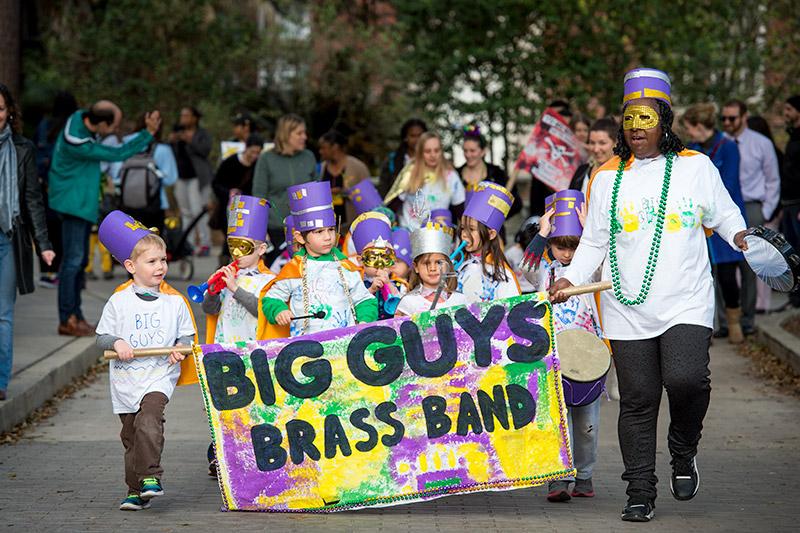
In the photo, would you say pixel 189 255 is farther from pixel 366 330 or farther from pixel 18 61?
pixel 366 330

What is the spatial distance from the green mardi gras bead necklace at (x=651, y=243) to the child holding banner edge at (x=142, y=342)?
2078 mm

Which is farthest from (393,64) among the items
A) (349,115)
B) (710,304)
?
(710,304)

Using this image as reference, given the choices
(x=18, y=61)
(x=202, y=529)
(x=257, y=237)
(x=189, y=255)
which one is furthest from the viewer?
(x=189, y=255)

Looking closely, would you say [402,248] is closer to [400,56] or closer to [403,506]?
[403,506]

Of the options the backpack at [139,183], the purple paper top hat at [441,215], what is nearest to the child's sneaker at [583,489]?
the purple paper top hat at [441,215]

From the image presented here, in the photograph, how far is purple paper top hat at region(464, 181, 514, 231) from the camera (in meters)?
8.51

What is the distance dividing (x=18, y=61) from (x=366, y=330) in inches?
313

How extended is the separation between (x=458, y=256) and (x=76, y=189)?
184 inches

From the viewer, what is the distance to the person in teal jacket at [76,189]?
1223cm

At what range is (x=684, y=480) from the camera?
22.8 feet

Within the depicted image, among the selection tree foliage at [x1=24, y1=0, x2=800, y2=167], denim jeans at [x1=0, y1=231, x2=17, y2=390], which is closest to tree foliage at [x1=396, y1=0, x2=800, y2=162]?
tree foliage at [x1=24, y1=0, x2=800, y2=167]

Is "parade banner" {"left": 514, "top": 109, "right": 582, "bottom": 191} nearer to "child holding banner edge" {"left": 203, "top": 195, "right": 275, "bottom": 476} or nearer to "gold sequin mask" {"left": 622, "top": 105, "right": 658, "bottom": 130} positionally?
"child holding banner edge" {"left": 203, "top": 195, "right": 275, "bottom": 476}

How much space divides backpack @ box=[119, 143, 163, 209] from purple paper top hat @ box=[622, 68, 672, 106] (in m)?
9.97

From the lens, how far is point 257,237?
832cm
